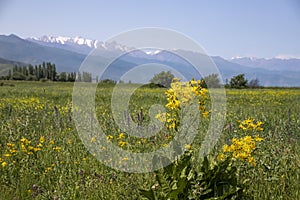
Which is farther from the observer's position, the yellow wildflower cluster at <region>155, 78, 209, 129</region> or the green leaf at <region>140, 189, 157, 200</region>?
the yellow wildflower cluster at <region>155, 78, 209, 129</region>

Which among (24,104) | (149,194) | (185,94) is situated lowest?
(149,194)

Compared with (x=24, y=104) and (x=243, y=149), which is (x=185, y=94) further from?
(x=24, y=104)

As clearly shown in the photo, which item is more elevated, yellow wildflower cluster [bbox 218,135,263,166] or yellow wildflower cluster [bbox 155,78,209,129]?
yellow wildflower cluster [bbox 155,78,209,129]

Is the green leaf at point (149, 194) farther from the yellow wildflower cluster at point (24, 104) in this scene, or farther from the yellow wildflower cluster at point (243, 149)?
the yellow wildflower cluster at point (24, 104)

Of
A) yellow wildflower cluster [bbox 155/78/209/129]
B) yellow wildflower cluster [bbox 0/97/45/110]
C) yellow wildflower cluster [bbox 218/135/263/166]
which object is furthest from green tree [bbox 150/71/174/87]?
yellow wildflower cluster [bbox 0/97/45/110]

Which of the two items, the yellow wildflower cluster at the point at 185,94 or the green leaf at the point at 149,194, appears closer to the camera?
the green leaf at the point at 149,194

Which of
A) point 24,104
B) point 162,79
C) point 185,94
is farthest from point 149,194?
point 24,104

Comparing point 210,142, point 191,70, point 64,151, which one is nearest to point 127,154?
point 64,151

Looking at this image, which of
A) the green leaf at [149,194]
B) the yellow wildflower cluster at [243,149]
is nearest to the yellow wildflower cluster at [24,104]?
the green leaf at [149,194]

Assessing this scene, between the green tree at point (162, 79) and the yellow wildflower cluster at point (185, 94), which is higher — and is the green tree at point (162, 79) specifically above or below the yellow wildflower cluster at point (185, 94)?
above

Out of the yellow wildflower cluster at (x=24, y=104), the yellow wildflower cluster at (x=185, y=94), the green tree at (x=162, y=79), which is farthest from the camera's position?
the yellow wildflower cluster at (x=24, y=104)

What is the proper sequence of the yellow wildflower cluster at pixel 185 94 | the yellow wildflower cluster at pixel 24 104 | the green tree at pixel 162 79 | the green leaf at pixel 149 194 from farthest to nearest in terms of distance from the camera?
the yellow wildflower cluster at pixel 24 104 < the green tree at pixel 162 79 < the yellow wildflower cluster at pixel 185 94 < the green leaf at pixel 149 194

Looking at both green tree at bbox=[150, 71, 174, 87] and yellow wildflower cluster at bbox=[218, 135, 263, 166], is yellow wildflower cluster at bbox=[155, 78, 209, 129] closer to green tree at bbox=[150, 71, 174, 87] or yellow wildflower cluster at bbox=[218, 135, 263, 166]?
yellow wildflower cluster at bbox=[218, 135, 263, 166]

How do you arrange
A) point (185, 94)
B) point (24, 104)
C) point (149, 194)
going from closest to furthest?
point (149, 194), point (185, 94), point (24, 104)
